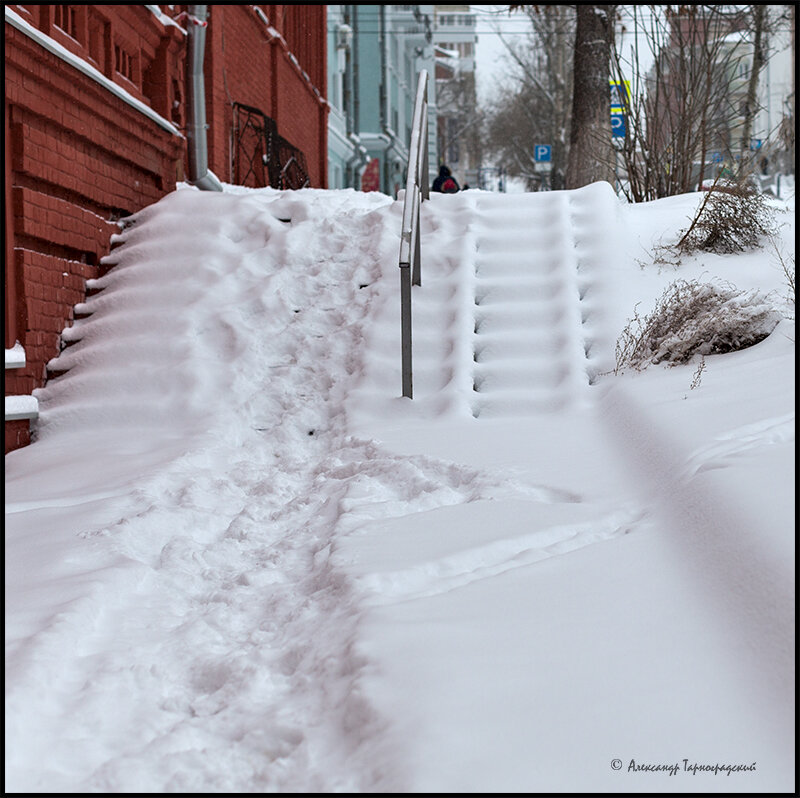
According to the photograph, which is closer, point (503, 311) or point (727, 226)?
point (503, 311)

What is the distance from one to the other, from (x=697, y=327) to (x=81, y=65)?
370cm

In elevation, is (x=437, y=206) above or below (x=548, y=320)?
above

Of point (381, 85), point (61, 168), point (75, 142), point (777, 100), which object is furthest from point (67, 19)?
point (777, 100)

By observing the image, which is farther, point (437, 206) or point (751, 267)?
point (437, 206)

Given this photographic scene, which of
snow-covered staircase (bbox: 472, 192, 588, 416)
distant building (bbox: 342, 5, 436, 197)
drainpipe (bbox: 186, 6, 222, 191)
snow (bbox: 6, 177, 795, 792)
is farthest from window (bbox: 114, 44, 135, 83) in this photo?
distant building (bbox: 342, 5, 436, 197)

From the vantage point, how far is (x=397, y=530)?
317 cm

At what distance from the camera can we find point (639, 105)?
7.91m

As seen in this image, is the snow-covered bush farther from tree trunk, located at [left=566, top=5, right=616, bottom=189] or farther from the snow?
tree trunk, located at [left=566, top=5, right=616, bottom=189]

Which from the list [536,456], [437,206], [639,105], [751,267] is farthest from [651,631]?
[639,105]

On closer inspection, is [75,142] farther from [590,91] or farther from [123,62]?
Result: [590,91]

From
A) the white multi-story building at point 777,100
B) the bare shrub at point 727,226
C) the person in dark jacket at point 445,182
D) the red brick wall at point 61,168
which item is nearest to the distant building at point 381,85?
the person in dark jacket at point 445,182

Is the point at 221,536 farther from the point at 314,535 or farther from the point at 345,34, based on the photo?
the point at 345,34

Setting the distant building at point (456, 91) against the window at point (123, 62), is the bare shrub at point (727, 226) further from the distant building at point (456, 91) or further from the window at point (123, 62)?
the distant building at point (456, 91)

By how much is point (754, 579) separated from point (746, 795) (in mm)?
666
